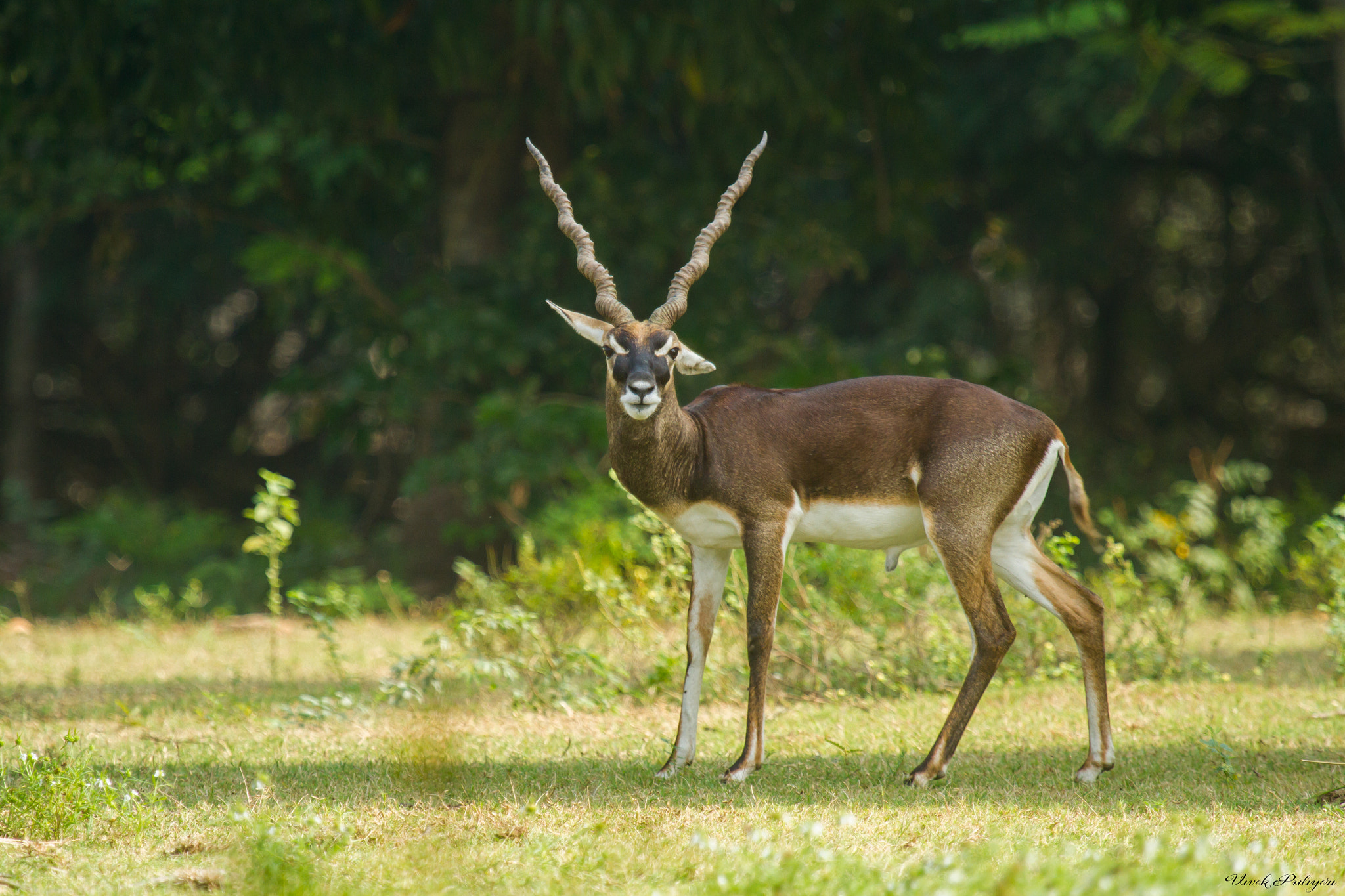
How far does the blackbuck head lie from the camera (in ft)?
16.7

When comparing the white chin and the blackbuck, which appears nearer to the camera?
the white chin

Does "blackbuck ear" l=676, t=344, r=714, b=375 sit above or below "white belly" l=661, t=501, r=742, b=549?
above

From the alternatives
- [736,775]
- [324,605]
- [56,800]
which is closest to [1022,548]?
[736,775]

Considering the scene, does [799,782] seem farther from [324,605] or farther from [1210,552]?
[1210,552]

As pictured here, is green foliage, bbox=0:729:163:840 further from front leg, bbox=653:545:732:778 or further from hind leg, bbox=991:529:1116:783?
hind leg, bbox=991:529:1116:783

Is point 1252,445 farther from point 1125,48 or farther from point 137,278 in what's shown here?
point 137,278

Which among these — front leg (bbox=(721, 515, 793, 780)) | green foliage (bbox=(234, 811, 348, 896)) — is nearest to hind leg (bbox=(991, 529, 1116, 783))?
front leg (bbox=(721, 515, 793, 780))

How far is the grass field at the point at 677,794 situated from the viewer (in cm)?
391

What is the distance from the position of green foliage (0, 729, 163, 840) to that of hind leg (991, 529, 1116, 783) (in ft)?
11.8

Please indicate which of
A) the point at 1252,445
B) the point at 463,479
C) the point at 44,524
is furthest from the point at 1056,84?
the point at 44,524

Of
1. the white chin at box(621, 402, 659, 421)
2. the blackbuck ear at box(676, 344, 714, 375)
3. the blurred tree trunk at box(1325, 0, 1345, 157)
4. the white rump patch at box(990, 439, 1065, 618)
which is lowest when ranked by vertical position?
the white rump patch at box(990, 439, 1065, 618)

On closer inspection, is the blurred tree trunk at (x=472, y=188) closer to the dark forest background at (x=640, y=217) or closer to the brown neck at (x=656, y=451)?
the dark forest background at (x=640, y=217)

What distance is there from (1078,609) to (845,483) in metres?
1.17

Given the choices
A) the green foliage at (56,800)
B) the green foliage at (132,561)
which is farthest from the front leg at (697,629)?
the green foliage at (132,561)
